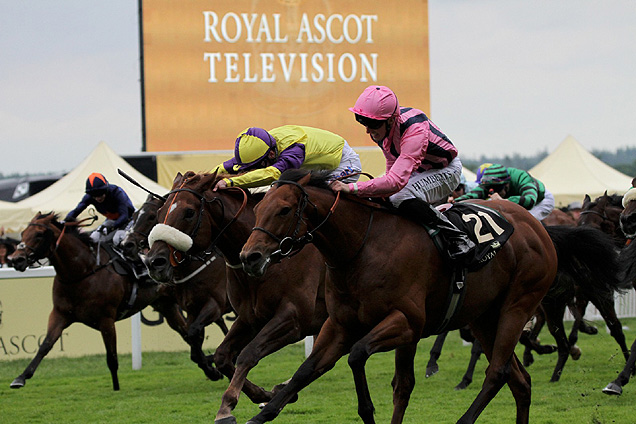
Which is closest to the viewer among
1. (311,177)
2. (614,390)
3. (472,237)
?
(311,177)

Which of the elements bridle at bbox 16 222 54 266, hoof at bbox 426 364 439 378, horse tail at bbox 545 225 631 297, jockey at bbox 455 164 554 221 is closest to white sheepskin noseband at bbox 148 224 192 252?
horse tail at bbox 545 225 631 297

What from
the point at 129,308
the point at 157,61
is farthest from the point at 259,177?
the point at 157,61

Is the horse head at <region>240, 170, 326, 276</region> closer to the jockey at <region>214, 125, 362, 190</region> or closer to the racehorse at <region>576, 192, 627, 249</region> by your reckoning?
the jockey at <region>214, 125, 362, 190</region>

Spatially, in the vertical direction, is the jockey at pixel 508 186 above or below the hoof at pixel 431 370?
above

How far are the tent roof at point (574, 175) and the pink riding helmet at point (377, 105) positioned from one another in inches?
525

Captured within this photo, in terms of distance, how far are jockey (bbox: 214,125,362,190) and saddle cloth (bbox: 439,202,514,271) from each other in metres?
0.69

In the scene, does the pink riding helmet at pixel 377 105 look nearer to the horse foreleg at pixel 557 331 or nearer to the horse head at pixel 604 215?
the horse foreleg at pixel 557 331

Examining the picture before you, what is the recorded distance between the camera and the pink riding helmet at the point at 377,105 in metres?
4.46

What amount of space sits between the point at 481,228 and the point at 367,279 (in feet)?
3.08

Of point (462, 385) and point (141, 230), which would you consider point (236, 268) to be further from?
point (462, 385)

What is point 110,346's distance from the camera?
8.26 meters

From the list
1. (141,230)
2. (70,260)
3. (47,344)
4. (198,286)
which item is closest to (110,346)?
(47,344)

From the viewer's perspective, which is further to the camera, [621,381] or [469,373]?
[469,373]

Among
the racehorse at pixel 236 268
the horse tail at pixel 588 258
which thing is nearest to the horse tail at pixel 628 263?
the horse tail at pixel 588 258
